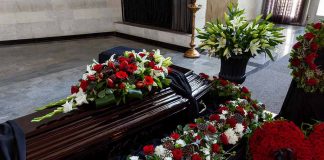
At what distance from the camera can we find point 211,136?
118cm

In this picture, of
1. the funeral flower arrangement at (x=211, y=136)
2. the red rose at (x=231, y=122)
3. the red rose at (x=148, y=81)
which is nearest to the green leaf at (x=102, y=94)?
the red rose at (x=148, y=81)

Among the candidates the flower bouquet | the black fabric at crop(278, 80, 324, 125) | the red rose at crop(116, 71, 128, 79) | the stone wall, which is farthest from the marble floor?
the red rose at crop(116, 71, 128, 79)

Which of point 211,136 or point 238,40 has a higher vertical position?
point 238,40

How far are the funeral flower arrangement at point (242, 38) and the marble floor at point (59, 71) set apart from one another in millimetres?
1150

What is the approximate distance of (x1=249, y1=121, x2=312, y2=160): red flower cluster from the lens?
897 mm

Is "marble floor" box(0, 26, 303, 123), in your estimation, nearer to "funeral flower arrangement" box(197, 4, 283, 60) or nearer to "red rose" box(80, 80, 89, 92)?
"funeral flower arrangement" box(197, 4, 283, 60)

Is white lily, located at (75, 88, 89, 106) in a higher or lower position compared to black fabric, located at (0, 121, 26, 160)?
higher

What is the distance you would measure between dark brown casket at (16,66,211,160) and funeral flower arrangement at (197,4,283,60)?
52 cm

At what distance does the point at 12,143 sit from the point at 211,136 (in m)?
0.88

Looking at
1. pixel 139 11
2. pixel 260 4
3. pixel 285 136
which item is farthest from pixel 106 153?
pixel 260 4

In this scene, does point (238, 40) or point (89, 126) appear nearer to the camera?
point (89, 126)

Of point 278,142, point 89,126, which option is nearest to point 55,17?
point 89,126

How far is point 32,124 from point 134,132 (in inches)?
18.6

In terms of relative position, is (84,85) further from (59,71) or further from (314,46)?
(59,71)
